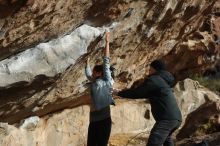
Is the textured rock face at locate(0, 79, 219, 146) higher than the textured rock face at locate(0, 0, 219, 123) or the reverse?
the reverse

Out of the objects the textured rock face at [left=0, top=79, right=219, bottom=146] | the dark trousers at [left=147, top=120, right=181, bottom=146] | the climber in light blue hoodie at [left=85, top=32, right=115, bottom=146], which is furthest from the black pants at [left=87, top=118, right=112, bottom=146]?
the textured rock face at [left=0, top=79, right=219, bottom=146]

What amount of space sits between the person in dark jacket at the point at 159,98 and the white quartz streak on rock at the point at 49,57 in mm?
1731

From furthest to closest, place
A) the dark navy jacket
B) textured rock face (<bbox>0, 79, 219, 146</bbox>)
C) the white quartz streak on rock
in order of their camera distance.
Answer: textured rock face (<bbox>0, 79, 219, 146</bbox>)
the white quartz streak on rock
the dark navy jacket

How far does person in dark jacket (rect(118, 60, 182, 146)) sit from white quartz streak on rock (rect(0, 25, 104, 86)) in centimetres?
173

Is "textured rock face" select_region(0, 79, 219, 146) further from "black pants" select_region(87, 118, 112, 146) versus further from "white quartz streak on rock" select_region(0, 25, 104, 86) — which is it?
"black pants" select_region(87, 118, 112, 146)

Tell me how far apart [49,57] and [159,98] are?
2.15 meters

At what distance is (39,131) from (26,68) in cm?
240

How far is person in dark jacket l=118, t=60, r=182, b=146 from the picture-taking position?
778cm

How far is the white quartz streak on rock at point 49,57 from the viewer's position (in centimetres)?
893

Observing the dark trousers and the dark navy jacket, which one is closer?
the dark navy jacket

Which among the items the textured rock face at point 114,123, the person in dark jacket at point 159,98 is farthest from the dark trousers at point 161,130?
the textured rock face at point 114,123

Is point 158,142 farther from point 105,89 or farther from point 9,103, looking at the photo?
point 9,103

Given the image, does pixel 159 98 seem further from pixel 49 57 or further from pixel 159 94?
pixel 49 57

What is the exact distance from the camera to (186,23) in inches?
503
